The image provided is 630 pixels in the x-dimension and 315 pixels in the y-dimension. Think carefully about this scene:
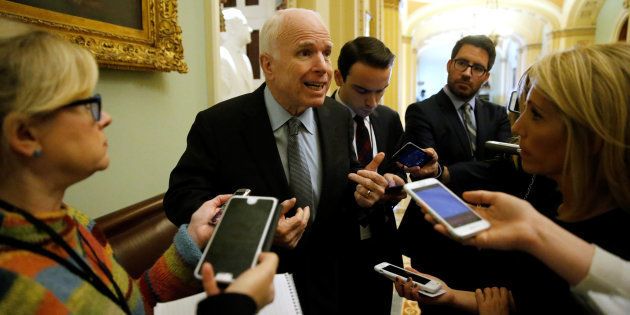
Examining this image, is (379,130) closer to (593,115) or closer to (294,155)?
(294,155)

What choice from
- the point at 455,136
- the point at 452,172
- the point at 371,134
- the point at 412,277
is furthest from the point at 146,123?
the point at 455,136

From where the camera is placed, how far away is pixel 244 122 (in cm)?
171

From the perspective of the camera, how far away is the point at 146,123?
1968 mm

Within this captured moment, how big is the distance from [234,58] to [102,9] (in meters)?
1.37

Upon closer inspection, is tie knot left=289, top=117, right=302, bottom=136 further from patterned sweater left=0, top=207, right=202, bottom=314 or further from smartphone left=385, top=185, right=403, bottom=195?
patterned sweater left=0, top=207, right=202, bottom=314

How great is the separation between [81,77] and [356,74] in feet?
5.84

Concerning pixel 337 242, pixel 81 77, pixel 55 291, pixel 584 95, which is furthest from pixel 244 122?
pixel 584 95

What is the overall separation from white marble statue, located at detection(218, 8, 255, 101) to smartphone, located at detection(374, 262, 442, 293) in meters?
1.67

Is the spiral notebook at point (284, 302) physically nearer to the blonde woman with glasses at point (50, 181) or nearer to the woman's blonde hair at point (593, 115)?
the blonde woman with glasses at point (50, 181)

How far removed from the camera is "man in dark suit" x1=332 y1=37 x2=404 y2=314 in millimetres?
2229

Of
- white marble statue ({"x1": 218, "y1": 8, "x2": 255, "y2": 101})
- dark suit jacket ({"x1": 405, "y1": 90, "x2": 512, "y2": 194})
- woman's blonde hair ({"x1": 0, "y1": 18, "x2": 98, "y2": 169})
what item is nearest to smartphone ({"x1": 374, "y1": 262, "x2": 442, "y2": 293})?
dark suit jacket ({"x1": 405, "y1": 90, "x2": 512, "y2": 194})

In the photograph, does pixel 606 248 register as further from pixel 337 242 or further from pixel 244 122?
pixel 244 122

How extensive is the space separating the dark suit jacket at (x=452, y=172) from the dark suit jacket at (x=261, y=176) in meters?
0.38

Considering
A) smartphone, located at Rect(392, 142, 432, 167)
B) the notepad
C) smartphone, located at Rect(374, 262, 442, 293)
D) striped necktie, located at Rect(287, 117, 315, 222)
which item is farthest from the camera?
smartphone, located at Rect(392, 142, 432, 167)
